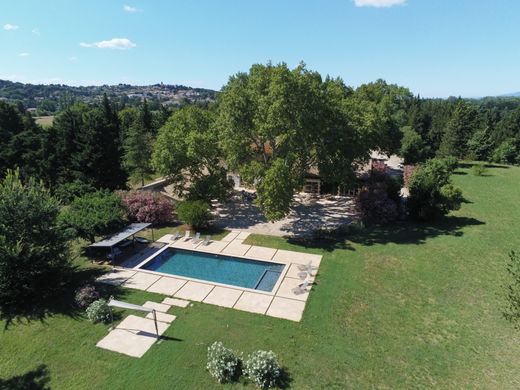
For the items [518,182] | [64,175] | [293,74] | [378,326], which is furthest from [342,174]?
[518,182]

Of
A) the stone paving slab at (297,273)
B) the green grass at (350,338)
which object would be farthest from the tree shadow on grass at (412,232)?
the stone paving slab at (297,273)

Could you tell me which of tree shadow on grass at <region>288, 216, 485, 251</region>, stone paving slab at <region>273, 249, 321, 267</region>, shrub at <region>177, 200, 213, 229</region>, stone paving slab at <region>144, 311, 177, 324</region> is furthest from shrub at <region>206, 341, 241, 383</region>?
shrub at <region>177, 200, 213, 229</region>

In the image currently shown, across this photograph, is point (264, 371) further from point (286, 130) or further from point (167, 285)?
point (286, 130)

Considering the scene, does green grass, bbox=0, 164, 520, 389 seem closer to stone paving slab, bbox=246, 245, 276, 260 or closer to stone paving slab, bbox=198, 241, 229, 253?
stone paving slab, bbox=246, 245, 276, 260

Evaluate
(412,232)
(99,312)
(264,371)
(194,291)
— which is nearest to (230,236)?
(194,291)

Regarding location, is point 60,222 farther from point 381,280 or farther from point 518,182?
point 518,182
